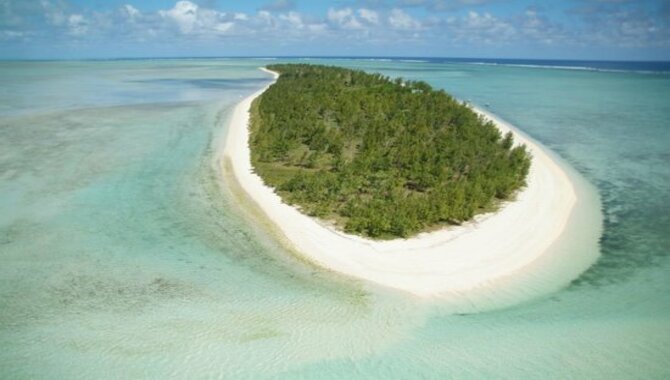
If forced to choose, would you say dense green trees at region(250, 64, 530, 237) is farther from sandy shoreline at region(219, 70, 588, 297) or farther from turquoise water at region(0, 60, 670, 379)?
turquoise water at region(0, 60, 670, 379)

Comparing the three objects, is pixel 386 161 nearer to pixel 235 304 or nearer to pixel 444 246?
pixel 444 246

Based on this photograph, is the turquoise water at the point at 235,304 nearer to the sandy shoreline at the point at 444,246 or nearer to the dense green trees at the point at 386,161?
the sandy shoreline at the point at 444,246

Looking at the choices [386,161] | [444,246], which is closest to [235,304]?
[444,246]

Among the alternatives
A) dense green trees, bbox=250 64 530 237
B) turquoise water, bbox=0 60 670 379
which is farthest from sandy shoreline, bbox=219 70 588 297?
turquoise water, bbox=0 60 670 379

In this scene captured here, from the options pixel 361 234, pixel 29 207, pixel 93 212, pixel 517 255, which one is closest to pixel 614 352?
pixel 517 255

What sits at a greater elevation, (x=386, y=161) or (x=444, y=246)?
(x=386, y=161)

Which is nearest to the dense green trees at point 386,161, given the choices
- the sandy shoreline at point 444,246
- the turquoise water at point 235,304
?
the sandy shoreline at point 444,246
